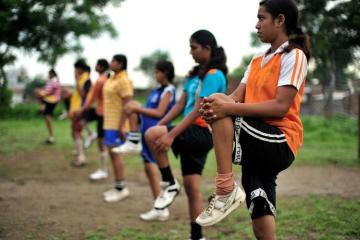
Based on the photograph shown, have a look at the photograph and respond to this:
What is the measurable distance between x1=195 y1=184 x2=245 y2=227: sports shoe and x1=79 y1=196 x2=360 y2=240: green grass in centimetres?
164

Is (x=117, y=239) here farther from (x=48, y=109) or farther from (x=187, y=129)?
(x=48, y=109)

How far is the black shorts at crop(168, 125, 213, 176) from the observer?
12.2 ft

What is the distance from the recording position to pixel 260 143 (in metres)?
2.40

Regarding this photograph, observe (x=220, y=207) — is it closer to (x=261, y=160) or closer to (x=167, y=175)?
(x=261, y=160)

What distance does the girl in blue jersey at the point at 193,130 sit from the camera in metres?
3.49

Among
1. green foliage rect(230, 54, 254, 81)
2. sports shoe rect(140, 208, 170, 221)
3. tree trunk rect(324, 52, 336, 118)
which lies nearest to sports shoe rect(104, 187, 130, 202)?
sports shoe rect(140, 208, 170, 221)

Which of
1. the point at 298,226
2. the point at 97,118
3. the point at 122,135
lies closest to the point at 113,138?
the point at 122,135

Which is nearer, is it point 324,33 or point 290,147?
point 290,147

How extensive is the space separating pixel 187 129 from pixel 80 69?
4734 millimetres

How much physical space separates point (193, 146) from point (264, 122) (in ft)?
4.50

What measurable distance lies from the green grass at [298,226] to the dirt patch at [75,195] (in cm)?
21

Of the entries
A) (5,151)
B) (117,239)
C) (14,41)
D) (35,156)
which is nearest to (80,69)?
(14,41)

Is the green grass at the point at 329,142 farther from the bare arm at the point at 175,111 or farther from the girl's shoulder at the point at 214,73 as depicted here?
the girl's shoulder at the point at 214,73

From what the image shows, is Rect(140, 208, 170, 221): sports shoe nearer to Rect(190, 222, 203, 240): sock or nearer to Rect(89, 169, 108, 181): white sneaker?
Rect(190, 222, 203, 240): sock
